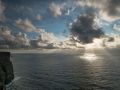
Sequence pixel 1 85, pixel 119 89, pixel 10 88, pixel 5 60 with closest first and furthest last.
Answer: pixel 1 85
pixel 119 89
pixel 10 88
pixel 5 60

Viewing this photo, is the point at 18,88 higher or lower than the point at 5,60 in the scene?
lower

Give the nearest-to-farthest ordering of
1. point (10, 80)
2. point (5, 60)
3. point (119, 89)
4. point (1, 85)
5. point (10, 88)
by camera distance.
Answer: point (1, 85) < point (119, 89) < point (10, 88) < point (10, 80) < point (5, 60)

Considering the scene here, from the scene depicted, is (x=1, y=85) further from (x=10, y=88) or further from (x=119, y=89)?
(x=119, y=89)

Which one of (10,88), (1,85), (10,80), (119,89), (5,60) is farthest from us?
(5,60)

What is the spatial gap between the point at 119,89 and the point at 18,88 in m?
46.2

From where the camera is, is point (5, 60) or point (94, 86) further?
point (5, 60)

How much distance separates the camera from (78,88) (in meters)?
85.4

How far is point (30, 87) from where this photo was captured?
86312 millimetres

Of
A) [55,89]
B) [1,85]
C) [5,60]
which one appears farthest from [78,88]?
[5,60]

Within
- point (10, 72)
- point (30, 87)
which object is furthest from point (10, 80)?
point (30, 87)

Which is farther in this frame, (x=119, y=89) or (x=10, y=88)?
(x=10, y=88)

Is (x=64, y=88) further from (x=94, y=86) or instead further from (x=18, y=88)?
(x=18, y=88)

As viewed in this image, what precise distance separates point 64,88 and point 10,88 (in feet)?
85.5

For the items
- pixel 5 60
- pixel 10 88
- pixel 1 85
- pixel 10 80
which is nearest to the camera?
pixel 1 85
